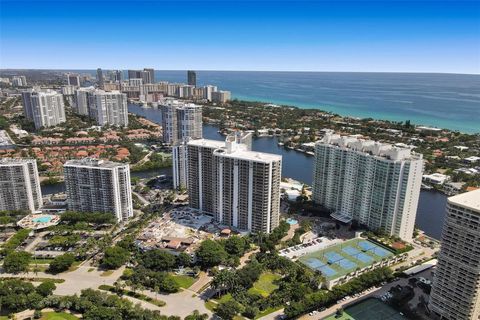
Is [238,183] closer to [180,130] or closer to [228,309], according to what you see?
[228,309]

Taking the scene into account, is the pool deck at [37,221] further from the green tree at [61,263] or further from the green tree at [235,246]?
the green tree at [235,246]

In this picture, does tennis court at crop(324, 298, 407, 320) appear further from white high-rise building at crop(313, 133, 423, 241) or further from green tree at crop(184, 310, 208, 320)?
white high-rise building at crop(313, 133, 423, 241)

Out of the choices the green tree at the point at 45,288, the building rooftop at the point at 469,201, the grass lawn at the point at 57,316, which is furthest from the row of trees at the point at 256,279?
the green tree at the point at 45,288

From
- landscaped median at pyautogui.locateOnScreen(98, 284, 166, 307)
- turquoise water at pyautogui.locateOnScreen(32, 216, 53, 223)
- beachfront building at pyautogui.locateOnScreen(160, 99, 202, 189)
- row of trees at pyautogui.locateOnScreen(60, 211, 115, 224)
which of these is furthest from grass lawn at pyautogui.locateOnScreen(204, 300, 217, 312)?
A: beachfront building at pyautogui.locateOnScreen(160, 99, 202, 189)

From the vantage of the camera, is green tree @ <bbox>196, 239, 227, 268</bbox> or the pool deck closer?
green tree @ <bbox>196, 239, 227, 268</bbox>

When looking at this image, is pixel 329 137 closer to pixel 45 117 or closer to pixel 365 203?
pixel 365 203
